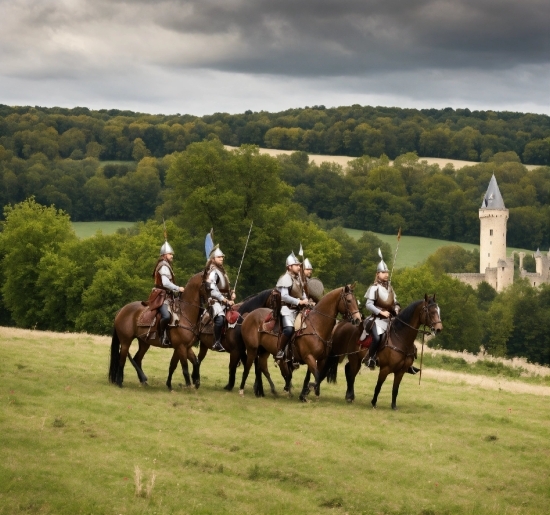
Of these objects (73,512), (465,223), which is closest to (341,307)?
(73,512)

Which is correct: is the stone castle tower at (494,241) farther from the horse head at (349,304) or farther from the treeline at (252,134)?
the horse head at (349,304)

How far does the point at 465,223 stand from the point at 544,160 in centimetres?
3626

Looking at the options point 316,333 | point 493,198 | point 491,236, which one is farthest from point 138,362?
point 493,198

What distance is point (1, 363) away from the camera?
80.5 ft

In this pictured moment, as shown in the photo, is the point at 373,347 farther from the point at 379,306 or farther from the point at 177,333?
the point at 177,333

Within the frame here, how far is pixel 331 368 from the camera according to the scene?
82.5ft

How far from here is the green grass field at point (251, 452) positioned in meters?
15.5

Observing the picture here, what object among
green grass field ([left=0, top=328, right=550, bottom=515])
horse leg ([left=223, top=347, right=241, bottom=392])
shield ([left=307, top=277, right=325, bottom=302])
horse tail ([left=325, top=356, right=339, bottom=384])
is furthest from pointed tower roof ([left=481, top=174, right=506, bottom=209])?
horse leg ([left=223, top=347, right=241, bottom=392])

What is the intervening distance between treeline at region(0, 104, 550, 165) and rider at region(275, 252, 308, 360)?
118 meters

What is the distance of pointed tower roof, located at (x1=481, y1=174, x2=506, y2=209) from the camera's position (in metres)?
160

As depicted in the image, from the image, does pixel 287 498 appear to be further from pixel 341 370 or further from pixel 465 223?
pixel 465 223

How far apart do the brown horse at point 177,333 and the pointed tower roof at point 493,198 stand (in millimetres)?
140372

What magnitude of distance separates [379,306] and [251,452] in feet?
19.7

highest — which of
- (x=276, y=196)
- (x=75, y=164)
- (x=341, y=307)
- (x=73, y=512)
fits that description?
(x=75, y=164)
